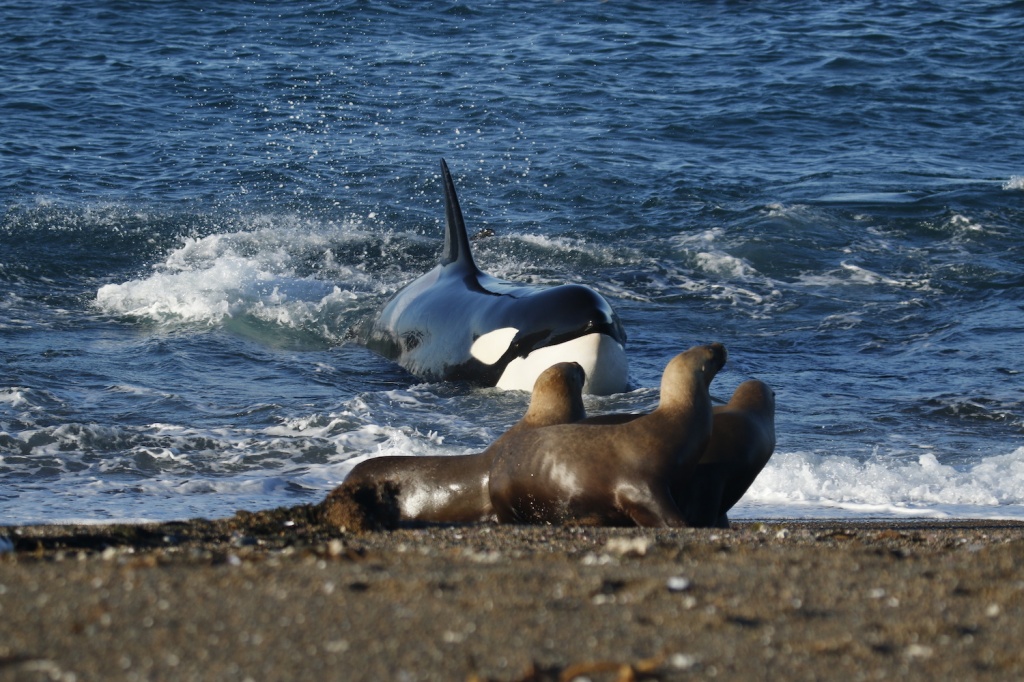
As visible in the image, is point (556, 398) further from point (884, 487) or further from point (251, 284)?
point (251, 284)

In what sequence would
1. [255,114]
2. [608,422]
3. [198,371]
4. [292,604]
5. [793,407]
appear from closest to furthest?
[292,604], [608,422], [793,407], [198,371], [255,114]

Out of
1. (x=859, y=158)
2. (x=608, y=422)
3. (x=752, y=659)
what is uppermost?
(x=752, y=659)

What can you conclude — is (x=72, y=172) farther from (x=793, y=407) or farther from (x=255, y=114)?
(x=793, y=407)

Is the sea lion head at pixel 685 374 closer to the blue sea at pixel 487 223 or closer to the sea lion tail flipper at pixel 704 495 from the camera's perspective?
the sea lion tail flipper at pixel 704 495

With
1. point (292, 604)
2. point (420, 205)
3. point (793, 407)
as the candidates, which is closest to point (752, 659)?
point (292, 604)

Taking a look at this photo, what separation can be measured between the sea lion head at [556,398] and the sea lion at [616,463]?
396 mm

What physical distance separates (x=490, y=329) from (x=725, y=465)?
5.14m

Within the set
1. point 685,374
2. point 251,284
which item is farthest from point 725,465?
point 251,284

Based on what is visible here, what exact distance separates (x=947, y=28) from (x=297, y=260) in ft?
64.7

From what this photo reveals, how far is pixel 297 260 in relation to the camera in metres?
18.1

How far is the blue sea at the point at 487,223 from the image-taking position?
1027 centimetres

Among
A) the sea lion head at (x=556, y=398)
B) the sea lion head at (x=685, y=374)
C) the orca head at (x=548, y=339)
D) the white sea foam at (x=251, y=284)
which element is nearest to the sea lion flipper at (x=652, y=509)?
the sea lion head at (x=685, y=374)

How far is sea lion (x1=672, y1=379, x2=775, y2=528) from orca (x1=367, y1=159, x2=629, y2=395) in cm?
288

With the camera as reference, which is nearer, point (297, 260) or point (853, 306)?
point (853, 306)
